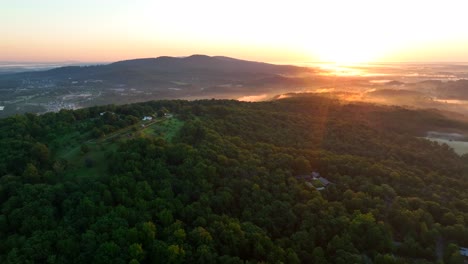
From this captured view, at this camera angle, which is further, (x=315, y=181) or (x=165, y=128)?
(x=165, y=128)

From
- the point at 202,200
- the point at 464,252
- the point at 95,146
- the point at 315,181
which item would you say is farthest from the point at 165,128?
the point at 464,252

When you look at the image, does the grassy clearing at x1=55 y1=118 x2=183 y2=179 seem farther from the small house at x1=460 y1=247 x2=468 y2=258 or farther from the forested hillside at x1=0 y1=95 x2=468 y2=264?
the small house at x1=460 y1=247 x2=468 y2=258

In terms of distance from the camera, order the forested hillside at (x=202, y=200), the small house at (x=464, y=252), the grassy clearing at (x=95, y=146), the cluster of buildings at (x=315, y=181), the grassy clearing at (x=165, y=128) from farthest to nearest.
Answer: the grassy clearing at (x=165, y=128)
the cluster of buildings at (x=315, y=181)
the grassy clearing at (x=95, y=146)
the small house at (x=464, y=252)
the forested hillside at (x=202, y=200)

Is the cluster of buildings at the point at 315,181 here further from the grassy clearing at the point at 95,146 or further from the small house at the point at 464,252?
the grassy clearing at the point at 95,146

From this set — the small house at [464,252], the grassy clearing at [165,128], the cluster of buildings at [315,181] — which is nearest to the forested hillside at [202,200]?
the grassy clearing at [165,128]

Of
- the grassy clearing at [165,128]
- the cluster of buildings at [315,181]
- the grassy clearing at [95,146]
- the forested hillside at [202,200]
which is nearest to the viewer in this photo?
the forested hillside at [202,200]

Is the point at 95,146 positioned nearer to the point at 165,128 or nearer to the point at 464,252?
the point at 165,128

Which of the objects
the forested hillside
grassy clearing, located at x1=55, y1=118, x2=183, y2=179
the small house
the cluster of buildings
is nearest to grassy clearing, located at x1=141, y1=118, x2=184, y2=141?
grassy clearing, located at x1=55, y1=118, x2=183, y2=179

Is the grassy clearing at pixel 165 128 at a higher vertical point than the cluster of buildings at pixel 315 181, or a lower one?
higher

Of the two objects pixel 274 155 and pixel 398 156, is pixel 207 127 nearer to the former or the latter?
pixel 274 155
